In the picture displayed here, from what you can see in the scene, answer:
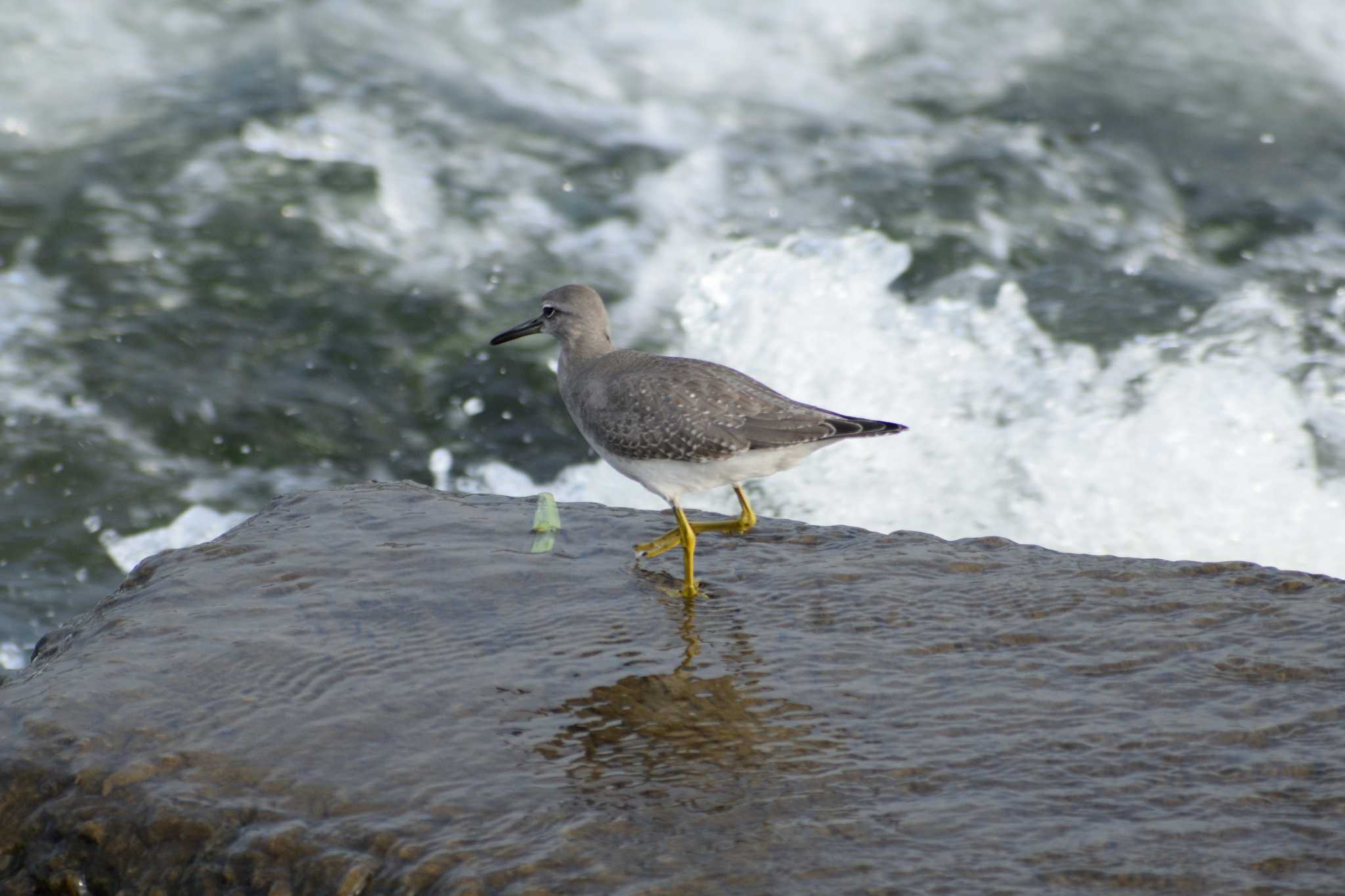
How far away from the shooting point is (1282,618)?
4.18 m

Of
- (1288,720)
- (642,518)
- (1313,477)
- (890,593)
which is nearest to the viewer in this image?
(1288,720)

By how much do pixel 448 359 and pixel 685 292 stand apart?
1774mm

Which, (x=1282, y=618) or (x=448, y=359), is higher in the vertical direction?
(x=448, y=359)

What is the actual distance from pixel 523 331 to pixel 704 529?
1579 millimetres

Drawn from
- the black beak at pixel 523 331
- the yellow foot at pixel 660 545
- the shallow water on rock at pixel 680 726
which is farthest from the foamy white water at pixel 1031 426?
the shallow water on rock at pixel 680 726

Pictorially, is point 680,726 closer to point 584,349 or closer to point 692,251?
point 584,349

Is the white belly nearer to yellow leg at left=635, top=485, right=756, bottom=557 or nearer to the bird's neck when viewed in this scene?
yellow leg at left=635, top=485, right=756, bottom=557

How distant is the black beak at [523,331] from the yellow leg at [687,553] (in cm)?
151

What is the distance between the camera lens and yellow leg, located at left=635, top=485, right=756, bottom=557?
505cm

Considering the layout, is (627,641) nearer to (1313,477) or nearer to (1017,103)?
(1313,477)

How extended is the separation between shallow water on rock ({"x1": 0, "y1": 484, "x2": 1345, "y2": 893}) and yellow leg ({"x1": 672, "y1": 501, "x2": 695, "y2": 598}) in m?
0.06

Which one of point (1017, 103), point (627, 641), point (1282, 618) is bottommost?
point (627, 641)

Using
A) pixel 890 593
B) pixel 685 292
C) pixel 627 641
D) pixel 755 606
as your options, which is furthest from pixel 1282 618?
pixel 685 292

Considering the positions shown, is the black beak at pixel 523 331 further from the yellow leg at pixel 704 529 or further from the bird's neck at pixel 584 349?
the yellow leg at pixel 704 529
